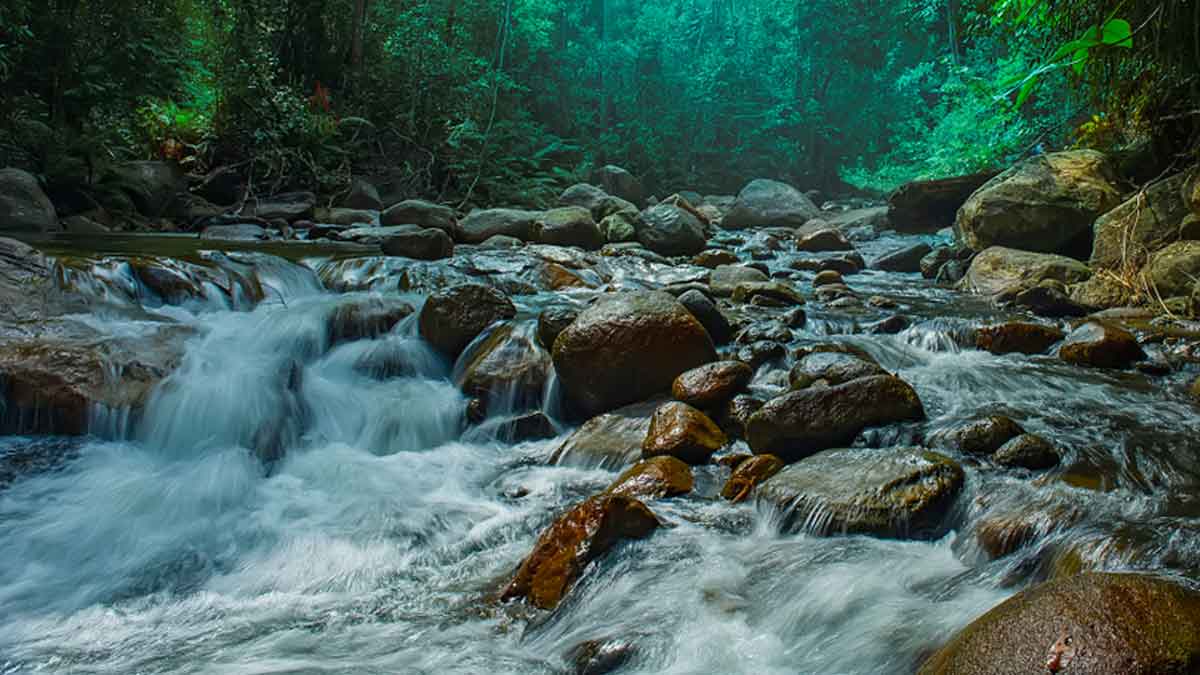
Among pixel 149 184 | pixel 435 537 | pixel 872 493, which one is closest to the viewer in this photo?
pixel 872 493

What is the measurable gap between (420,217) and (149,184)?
3.68 metres

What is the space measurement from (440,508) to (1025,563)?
107 inches

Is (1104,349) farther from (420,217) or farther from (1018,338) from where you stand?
(420,217)

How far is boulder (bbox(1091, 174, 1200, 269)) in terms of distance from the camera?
21.3 ft

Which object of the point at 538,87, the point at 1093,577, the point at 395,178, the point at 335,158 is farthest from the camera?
the point at 538,87

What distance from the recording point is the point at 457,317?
5871 mm

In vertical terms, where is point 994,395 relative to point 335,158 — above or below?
below

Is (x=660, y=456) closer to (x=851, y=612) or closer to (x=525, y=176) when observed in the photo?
(x=851, y=612)

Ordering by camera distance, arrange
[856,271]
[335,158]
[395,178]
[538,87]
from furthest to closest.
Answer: [538,87] < [395,178] < [335,158] < [856,271]

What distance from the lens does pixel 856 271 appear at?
1040cm


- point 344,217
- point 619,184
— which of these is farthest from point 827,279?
point 619,184

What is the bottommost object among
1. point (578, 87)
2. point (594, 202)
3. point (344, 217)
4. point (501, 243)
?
point (501, 243)

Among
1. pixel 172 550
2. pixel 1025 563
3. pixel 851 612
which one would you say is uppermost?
pixel 1025 563

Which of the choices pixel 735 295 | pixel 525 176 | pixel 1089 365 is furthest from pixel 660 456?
pixel 525 176
